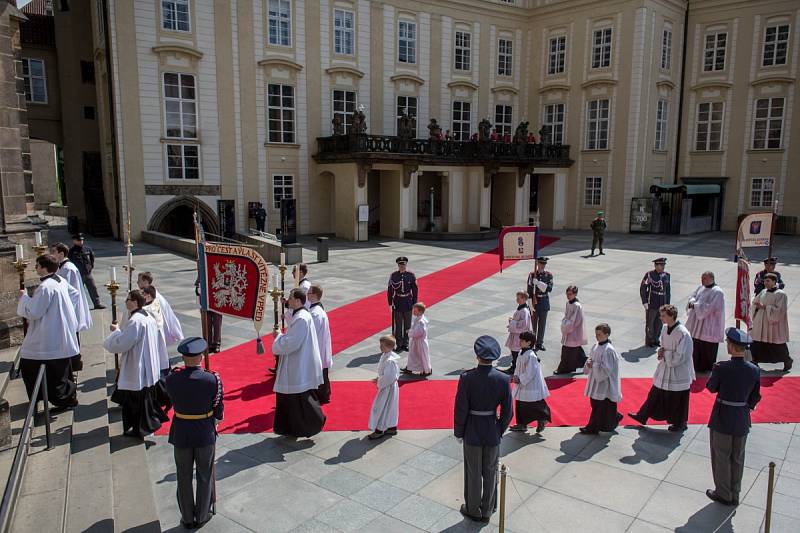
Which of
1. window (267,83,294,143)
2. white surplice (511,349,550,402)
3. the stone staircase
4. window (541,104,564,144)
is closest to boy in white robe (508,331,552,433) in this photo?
white surplice (511,349,550,402)

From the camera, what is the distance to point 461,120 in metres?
35.4

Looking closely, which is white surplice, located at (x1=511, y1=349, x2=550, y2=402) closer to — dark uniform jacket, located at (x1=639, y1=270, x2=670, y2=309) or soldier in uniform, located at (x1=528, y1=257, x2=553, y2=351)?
soldier in uniform, located at (x1=528, y1=257, x2=553, y2=351)

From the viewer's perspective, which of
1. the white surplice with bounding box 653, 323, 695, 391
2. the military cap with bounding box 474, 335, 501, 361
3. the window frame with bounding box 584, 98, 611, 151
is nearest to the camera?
the military cap with bounding box 474, 335, 501, 361

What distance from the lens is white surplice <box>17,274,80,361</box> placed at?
7551 mm

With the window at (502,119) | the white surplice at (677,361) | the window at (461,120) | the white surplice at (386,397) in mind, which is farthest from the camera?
the window at (502,119)

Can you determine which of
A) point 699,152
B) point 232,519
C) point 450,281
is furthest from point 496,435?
point 699,152

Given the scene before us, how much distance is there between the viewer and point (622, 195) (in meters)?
33.9

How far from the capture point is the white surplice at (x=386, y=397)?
7.93 m

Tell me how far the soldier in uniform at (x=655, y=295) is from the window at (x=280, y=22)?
2311 centimetres

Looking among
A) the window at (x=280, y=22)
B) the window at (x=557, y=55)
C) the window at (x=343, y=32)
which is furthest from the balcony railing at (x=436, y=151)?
the window at (x=280, y=22)

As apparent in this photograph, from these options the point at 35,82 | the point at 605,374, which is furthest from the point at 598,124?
the point at 35,82

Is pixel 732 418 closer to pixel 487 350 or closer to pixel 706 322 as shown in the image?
pixel 487 350

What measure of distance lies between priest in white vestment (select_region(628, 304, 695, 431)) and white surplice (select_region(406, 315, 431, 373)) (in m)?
3.60

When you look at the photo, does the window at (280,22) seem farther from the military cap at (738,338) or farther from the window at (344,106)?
the military cap at (738,338)
